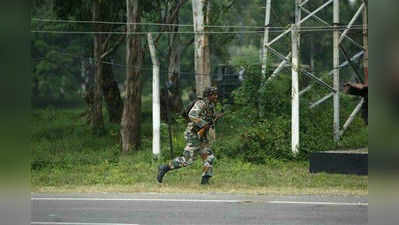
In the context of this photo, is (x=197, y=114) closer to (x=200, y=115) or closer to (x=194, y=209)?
(x=200, y=115)

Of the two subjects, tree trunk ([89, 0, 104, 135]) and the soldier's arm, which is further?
tree trunk ([89, 0, 104, 135])

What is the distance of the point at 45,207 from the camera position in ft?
30.6

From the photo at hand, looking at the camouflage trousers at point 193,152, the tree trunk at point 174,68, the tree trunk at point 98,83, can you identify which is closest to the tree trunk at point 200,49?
the tree trunk at point 98,83

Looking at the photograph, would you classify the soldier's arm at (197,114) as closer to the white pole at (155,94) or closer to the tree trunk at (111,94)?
the white pole at (155,94)

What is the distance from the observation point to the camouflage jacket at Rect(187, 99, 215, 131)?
10938 millimetres

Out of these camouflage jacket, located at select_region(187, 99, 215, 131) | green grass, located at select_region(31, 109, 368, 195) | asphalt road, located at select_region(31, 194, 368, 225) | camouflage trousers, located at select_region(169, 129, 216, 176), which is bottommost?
green grass, located at select_region(31, 109, 368, 195)

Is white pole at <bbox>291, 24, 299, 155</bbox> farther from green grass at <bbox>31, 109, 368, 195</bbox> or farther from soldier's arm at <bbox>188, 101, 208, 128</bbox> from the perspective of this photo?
soldier's arm at <bbox>188, 101, 208, 128</bbox>

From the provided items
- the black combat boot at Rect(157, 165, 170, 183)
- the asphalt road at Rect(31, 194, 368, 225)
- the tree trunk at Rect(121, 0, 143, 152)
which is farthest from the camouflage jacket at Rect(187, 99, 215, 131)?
the tree trunk at Rect(121, 0, 143, 152)

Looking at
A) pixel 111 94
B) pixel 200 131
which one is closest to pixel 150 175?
pixel 200 131

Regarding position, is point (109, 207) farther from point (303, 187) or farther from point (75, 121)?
point (75, 121)

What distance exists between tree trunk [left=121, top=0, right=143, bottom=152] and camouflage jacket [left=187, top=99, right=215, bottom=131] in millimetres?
6735

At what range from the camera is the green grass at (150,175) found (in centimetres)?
1131
